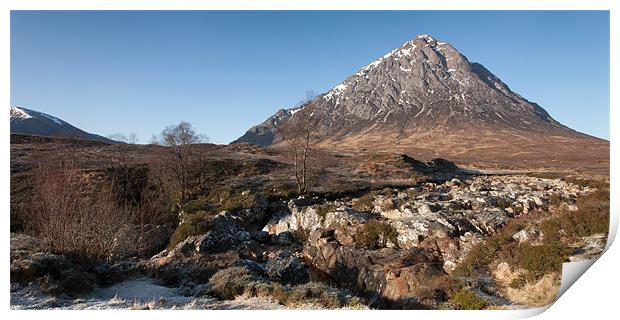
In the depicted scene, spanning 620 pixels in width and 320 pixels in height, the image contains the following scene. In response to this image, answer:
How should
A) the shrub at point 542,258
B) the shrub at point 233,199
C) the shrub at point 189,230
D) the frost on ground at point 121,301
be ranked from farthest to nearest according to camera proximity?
the shrub at point 233,199
the shrub at point 189,230
the shrub at point 542,258
the frost on ground at point 121,301

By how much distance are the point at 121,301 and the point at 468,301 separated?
8.86m

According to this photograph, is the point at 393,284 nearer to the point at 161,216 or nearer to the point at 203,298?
the point at 203,298

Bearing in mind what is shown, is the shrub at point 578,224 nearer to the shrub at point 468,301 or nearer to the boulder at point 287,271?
the shrub at point 468,301

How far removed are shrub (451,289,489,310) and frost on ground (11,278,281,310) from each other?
4.58m

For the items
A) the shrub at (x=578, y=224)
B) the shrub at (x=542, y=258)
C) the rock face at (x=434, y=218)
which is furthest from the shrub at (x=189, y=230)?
the shrub at (x=578, y=224)

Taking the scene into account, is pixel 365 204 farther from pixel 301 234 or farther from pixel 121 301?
pixel 121 301

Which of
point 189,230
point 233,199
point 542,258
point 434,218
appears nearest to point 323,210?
point 434,218

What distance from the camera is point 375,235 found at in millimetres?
16422

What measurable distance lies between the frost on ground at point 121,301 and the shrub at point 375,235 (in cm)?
722

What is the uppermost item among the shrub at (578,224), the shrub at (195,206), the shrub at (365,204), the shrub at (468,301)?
the shrub at (578,224)

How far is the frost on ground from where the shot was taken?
930 centimetres

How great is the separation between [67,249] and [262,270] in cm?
687

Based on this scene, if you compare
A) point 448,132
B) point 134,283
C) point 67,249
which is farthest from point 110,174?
point 448,132

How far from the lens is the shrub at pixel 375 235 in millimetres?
15969
